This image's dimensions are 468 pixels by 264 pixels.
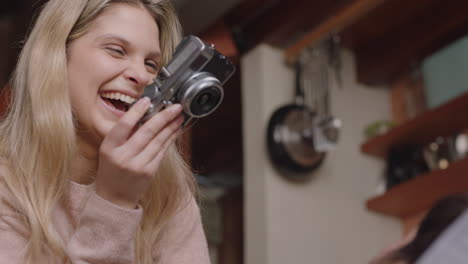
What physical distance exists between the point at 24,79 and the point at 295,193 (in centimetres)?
130

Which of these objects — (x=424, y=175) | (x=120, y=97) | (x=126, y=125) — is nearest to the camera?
(x=126, y=125)

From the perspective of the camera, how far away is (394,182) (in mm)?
2238

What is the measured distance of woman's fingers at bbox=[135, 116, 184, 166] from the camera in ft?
2.56

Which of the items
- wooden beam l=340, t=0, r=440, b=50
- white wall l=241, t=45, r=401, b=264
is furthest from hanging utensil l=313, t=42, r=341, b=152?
wooden beam l=340, t=0, r=440, b=50

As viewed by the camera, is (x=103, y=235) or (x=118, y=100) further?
(x=118, y=100)

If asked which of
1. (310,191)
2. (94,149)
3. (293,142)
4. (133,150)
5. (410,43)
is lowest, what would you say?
(310,191)

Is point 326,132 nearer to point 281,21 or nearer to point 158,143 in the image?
point 281,21

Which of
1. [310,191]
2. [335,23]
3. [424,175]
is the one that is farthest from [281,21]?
[424,175]

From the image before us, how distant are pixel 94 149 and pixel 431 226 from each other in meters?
0.53

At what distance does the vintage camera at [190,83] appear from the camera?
0.78m

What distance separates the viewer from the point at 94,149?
0.95 meters

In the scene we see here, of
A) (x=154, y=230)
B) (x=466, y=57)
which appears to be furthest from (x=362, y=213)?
(x=154, y=230)

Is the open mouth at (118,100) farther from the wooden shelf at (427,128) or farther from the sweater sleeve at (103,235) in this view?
the wooden shelf at (427,128)

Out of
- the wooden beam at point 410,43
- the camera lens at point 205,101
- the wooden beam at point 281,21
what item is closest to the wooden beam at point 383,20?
the wooden beam at point 410,43
